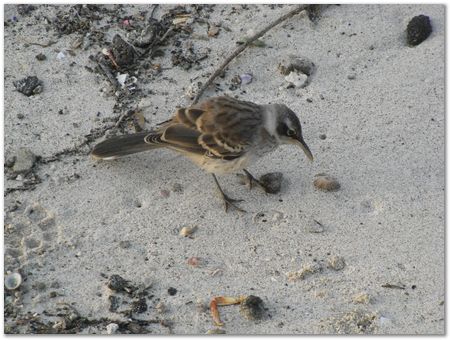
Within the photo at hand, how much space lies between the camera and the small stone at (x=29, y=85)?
8.31m

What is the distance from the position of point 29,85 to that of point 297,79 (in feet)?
10.3

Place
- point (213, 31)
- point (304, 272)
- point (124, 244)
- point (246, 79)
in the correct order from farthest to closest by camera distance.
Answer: point (213, 31), point (246, 79), point (124, 244), point (304, 272)

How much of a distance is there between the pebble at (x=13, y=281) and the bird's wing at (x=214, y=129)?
2.01 m

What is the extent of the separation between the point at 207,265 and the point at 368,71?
341cm

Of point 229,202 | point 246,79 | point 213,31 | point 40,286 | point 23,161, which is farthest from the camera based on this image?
point 213,31

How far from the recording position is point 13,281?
258 inches

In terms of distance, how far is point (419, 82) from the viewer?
8.61 metres

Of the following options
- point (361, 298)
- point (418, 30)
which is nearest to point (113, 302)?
point (361, 298)

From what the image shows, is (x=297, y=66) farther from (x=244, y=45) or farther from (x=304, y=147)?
(x=304, y=147)

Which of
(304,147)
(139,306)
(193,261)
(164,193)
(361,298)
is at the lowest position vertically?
(361,298)

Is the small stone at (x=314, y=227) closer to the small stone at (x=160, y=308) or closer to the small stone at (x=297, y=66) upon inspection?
the small stone at (x=160, y=308)

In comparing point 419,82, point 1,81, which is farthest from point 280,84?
point 1,81

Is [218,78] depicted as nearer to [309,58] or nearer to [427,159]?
[309,58]

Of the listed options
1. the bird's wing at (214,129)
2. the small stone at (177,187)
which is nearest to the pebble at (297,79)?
the bird's wing at (214,129)
